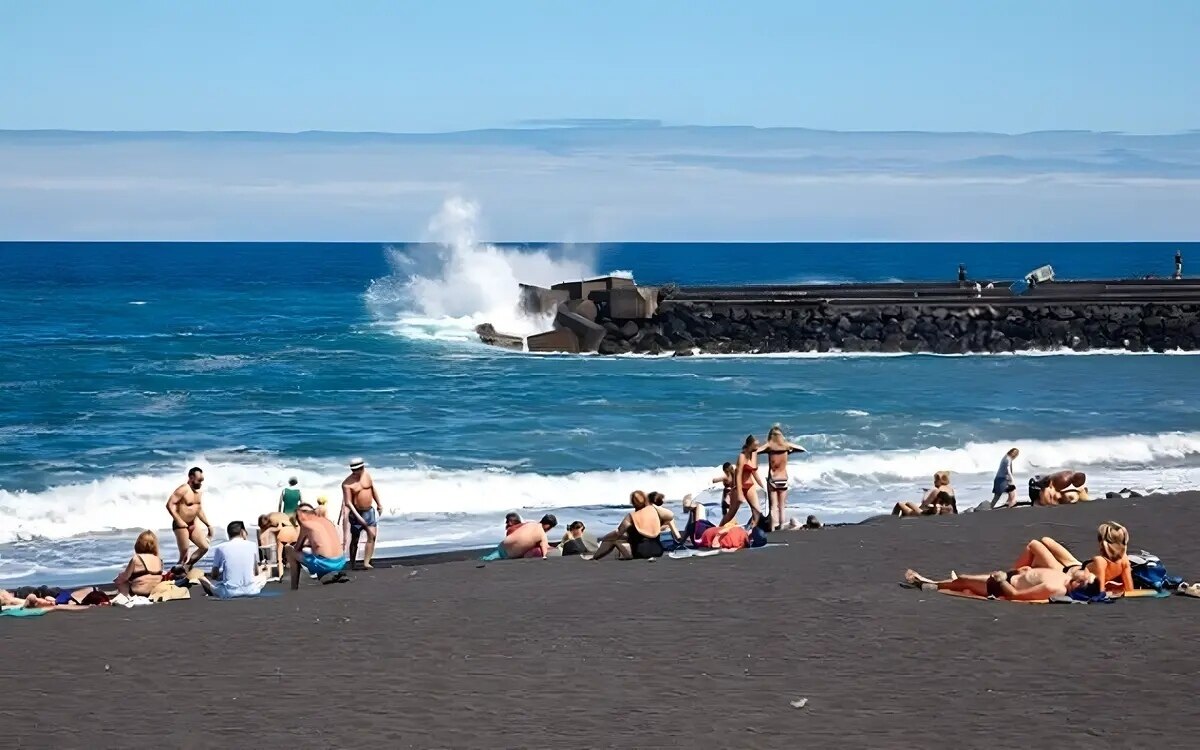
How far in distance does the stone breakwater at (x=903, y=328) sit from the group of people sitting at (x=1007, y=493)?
84.3 feet

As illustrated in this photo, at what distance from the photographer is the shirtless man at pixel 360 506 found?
49.2 feet

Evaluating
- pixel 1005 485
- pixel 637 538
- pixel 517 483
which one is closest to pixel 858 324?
pixel 517 483

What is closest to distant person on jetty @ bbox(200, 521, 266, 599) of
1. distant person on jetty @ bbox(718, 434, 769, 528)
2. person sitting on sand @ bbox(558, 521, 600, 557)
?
person sitting on sand @ bbox(558, 521, 600, 557)

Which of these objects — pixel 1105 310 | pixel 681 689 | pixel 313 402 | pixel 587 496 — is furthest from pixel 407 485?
pixel 1105 310

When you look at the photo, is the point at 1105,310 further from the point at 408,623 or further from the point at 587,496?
the point at 408,623

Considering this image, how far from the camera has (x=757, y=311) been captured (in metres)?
46.0

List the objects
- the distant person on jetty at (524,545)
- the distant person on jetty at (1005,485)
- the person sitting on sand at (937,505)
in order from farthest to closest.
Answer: the distant person on jetty at (1005,485) → the person sitting on sand at (937,505) → the distant person on jetty at (524,545)

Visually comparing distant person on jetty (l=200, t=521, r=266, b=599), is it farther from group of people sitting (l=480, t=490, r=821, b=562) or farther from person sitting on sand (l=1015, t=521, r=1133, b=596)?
person sitting on sand (l=1015, t=521, r=1133, b=596)

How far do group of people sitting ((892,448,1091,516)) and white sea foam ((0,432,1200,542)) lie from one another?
2.43 m

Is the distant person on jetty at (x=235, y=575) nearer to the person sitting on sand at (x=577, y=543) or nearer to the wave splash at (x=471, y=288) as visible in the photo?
the person sitting on sand at (x=577, y=543)

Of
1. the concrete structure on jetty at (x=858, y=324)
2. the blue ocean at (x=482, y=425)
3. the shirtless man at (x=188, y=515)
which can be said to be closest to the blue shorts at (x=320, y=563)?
the shirtless man at (x=188, y=515)

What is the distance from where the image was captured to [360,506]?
15102mm

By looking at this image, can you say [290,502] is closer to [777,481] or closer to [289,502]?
[289,502]

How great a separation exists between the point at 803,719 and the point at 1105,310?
4002 cm
